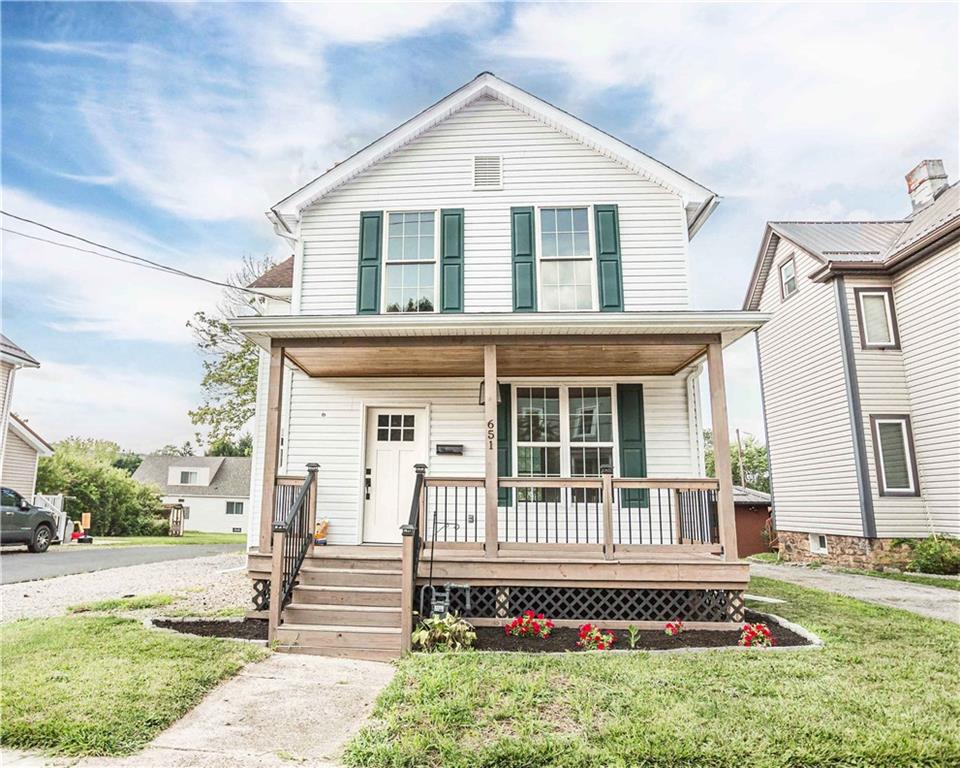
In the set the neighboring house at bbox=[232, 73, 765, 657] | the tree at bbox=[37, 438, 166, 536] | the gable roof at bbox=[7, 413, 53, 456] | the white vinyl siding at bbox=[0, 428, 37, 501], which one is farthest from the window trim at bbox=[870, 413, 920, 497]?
the tree at bbox=[37, 438, 166, 536]

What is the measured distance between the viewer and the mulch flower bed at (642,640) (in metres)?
5.60

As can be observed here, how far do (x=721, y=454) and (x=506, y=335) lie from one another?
277cm

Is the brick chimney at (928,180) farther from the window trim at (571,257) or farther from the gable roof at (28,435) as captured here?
the gable roof at (28,435)

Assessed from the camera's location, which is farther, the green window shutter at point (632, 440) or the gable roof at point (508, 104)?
the gable roof at point (508, 104)

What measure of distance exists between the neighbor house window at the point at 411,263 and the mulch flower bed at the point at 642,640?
4.72m

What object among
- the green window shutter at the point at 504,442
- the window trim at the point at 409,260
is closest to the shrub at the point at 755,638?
the green window shutter at the point at 504,442

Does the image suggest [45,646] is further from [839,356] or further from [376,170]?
[839,356]

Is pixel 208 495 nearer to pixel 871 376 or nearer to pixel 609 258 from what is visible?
pixel 609 258

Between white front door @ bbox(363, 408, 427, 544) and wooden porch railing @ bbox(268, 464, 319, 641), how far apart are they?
134 centimetres

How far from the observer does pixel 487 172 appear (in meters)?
9.04

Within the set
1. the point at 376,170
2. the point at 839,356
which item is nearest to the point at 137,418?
the point at 376,170

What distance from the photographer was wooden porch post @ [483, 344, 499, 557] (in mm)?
6336

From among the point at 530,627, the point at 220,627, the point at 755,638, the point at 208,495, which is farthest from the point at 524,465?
the point at 208,495

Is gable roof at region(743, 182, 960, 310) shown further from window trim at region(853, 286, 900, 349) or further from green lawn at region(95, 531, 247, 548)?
green lawn at region(95, 531, 247, 548)
